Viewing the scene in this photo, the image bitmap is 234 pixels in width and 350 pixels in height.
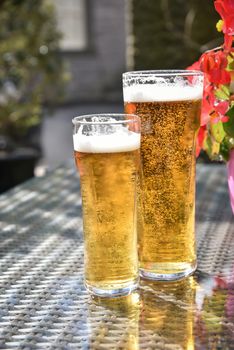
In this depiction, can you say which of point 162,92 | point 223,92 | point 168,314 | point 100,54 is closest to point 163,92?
point 162,92

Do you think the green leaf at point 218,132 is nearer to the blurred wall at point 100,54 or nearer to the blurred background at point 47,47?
the blurred background at point 47,47

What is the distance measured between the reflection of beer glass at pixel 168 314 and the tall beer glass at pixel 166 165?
34 mm

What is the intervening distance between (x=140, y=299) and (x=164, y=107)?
0.31 metres

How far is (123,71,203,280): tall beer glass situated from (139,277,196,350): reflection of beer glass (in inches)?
1.3

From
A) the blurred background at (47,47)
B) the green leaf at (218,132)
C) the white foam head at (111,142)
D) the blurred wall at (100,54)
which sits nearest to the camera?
the white foam head at (111,142)

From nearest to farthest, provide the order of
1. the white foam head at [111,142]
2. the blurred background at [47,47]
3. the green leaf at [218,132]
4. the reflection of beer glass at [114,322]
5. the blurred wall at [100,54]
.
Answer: the reflection of beer glass at [114,322] → the white foam head at [111,142] → the green leaf at [218,132] → the blurred background at [47,47] → the blurred wall at [100,54]

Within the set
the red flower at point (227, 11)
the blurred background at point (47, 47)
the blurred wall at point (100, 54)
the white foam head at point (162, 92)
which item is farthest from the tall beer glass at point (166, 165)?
the blurred wall at point (100, 54)

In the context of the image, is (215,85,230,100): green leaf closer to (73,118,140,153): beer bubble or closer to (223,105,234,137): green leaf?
(223,105,234,137): green leaf

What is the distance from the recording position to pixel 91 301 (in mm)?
1027

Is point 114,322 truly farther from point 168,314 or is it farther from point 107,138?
point 107,138

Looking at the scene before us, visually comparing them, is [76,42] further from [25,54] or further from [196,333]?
[196,333]

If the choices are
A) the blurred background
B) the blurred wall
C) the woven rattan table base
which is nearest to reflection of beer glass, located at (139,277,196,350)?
the woven rattan table base

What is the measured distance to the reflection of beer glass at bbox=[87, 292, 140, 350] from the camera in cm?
87

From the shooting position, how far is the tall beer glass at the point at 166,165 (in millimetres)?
1049
